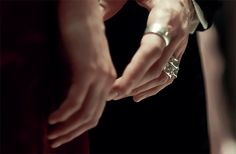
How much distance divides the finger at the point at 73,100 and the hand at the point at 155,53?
0.10 metres

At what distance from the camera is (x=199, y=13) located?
867mm

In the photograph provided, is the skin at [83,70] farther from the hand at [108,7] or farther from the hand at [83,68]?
the hand at [108,7]

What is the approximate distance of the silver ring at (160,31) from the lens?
27.2 inches

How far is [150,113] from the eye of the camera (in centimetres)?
107

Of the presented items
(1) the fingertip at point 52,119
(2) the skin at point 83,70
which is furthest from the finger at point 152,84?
(1) the fingertip at point 52,119

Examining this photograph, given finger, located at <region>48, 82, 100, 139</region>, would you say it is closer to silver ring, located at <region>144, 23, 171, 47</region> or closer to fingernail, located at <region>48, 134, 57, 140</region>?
fingernail, located at <region>48, 134, 57, 140</region>

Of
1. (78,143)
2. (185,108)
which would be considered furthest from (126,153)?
(78,143)

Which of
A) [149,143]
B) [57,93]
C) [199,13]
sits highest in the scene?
[57,93]

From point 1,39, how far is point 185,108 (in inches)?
28.9

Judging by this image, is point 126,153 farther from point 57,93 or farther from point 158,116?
point 57,93

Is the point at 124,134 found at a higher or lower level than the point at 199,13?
lower

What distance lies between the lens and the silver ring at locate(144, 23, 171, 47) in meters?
0.69

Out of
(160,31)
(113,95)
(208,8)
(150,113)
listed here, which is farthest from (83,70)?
(150,113)

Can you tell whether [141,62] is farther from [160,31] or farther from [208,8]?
[208,8]
